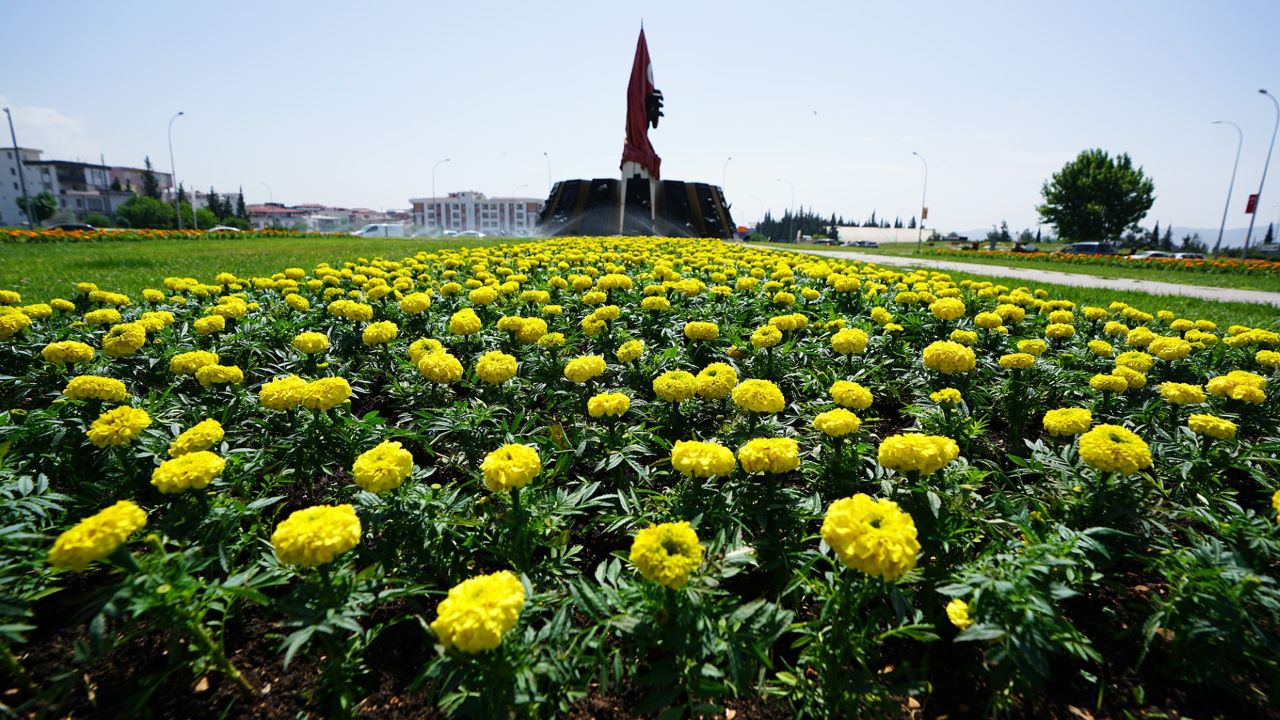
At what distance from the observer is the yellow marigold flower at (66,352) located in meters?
3.11

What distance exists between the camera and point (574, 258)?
26.3 ft

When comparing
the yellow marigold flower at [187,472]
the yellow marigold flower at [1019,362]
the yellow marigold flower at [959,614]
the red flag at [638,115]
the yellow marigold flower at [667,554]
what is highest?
the red flag at [638,115]

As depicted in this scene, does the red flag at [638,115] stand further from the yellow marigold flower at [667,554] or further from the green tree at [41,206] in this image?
the green tree at [41,206]

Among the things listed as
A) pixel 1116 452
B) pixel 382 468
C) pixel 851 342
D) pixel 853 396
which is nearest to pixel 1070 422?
pixel 1116 452

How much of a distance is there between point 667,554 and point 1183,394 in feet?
9.58

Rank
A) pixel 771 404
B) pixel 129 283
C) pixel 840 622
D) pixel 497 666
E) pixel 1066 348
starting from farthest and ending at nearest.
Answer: pixel 129 283 → pixel 1066 348 → pixel 771 404 → pixel 840 622 → pixel 497 666

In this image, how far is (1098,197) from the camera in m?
48.0

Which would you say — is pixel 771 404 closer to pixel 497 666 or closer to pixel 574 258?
pixel 497 666

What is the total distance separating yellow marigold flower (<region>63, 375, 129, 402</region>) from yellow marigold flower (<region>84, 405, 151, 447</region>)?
51cm

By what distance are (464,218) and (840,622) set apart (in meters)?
137

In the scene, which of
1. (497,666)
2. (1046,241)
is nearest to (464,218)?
(1046,241)

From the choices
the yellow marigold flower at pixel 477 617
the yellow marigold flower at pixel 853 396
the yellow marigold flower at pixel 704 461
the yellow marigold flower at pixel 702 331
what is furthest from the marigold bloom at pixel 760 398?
the yellow marigold flower at pixel 477 617

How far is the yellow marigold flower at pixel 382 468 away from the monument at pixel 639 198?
2861cm

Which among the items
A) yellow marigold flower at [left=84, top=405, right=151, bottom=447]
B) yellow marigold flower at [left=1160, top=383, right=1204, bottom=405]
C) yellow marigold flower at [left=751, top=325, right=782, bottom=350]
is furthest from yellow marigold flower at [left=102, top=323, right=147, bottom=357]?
yellow marigold flower at [left=1160, top=383, right=1204, bottom=405]
